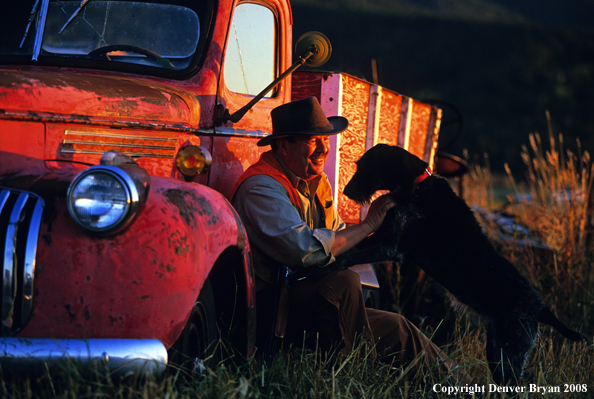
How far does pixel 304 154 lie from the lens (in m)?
3.04

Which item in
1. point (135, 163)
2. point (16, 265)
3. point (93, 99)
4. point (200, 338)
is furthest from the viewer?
point (93, 99)

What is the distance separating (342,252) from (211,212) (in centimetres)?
96

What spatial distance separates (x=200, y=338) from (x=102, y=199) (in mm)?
705

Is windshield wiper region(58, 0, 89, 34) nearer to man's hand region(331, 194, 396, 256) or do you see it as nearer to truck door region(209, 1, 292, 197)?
truck door region(209, 1, 292, 197)

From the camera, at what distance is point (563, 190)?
5.62m

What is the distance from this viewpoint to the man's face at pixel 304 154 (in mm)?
3037

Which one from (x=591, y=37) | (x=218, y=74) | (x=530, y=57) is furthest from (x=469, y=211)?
(x=591, y=37)

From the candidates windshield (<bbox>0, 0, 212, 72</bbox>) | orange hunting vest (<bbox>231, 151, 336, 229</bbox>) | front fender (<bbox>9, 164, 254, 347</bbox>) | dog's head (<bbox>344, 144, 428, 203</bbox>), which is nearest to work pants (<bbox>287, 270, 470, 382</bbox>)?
orange hunting vest (<bbox>231, 151, 336, 229</bbox>)

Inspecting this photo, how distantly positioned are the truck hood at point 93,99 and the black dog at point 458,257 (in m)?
1.16

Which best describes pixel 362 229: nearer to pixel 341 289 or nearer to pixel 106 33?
pixel 341 289

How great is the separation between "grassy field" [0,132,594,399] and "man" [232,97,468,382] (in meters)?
0.12

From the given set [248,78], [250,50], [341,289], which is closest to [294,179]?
[341,289]

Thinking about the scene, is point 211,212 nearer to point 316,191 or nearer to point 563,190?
point 316,191

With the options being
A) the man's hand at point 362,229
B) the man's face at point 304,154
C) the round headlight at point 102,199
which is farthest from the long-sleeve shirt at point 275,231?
the round headlight at point 102,199
